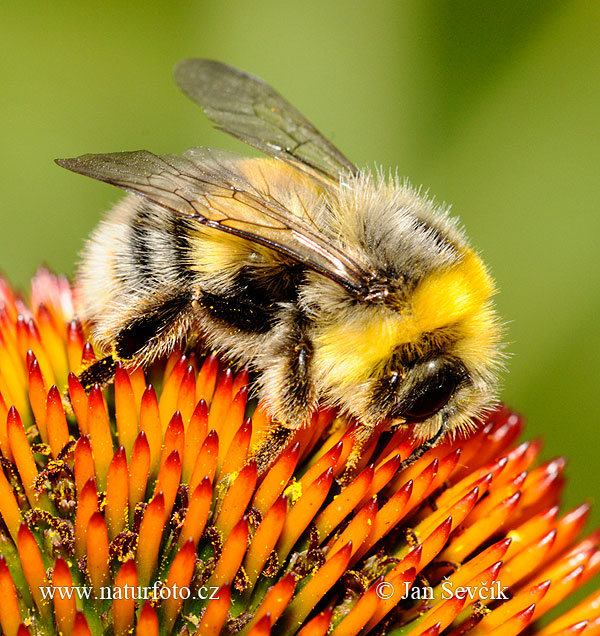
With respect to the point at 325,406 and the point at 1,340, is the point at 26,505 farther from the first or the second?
the point at 325,406

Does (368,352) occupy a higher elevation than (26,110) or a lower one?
higher

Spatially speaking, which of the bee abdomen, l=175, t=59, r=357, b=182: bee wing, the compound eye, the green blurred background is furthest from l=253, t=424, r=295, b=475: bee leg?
the green blurred background

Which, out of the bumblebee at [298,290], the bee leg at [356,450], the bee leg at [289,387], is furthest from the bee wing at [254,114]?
the bee leg at [356,450]

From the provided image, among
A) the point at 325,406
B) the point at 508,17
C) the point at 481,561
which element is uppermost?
the point at 508,17

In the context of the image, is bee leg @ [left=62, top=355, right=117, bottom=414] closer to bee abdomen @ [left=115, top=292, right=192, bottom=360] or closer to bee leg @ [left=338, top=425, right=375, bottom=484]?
bee abdomen @ [left=115, top=292, right=192, bottom=360]

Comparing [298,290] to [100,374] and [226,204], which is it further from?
[100,374]

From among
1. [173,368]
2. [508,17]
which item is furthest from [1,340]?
[508,17]
